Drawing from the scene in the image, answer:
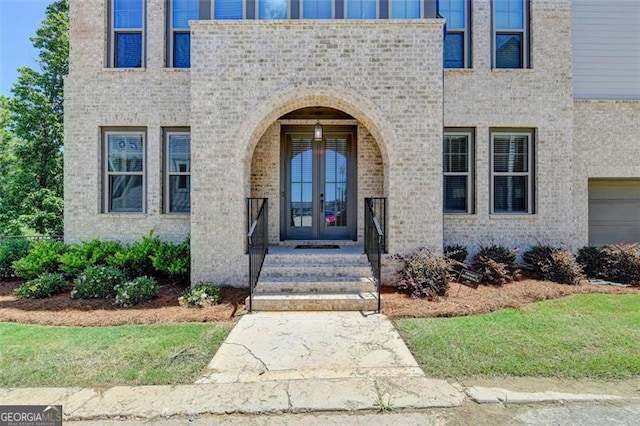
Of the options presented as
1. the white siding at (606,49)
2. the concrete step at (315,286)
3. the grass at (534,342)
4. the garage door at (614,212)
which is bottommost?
the grass at (534,342)

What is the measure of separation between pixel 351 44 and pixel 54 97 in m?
15.4

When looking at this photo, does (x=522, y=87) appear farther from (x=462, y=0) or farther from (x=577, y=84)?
(x=462, y=0)

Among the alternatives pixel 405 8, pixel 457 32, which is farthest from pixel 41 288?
pixel 457 32

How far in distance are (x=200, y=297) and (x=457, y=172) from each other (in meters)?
6.26

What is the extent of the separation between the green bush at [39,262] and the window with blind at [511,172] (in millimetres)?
9733

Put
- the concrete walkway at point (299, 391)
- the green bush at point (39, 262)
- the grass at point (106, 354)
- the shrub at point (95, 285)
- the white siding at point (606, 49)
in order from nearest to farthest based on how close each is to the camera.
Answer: the concrete walkway at point (299, 391), the grass at point (106, 354), the shrub at point (95, 285), the green bush at point (39, 262), the white siding at point (606, 49)

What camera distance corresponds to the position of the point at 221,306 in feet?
18.1

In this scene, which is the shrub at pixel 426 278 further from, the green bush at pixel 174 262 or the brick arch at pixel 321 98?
the green bush at pixel 174 262

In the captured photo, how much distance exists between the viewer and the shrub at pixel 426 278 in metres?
5.76

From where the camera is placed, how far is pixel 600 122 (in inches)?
321

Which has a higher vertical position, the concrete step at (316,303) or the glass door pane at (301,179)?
the glass door pane at (301,179)

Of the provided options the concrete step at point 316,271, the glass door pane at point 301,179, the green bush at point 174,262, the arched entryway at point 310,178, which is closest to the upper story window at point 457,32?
the arched entryway at point 310,178

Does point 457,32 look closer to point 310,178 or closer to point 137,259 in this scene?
point 310,178

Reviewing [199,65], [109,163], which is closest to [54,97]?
[109,163]
